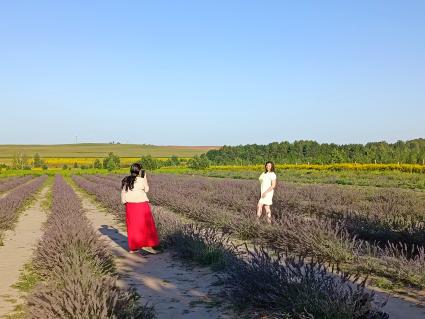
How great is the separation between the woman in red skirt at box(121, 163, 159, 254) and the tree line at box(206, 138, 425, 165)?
36897mm

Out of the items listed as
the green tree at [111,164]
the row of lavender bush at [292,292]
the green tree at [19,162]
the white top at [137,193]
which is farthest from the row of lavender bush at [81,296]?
the green tree at [19,162]

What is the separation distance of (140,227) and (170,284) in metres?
2.08

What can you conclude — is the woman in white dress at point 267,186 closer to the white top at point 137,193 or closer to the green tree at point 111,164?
the white top at point 137,193

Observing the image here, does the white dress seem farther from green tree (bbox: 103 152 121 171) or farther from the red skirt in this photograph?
green tree (bbox: 103 152 121 171)

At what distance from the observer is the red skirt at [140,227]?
7.30 m

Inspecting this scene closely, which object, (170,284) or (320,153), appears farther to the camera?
(320,153)

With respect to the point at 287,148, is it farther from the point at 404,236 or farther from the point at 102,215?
the point at 404,236

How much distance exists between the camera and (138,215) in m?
7.30

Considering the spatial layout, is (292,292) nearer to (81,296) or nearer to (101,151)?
(81,296)

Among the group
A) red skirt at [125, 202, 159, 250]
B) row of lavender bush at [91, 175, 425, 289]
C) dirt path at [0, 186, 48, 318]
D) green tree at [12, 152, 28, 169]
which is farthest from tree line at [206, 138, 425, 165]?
red skirt at [125, 202, 159, 250]

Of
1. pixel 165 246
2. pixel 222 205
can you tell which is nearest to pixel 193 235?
pixel 165 246

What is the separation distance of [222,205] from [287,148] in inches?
2355

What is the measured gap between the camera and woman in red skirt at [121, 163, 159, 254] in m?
7.31

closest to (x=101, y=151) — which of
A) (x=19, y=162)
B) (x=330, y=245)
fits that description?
(x=19, y=162)
